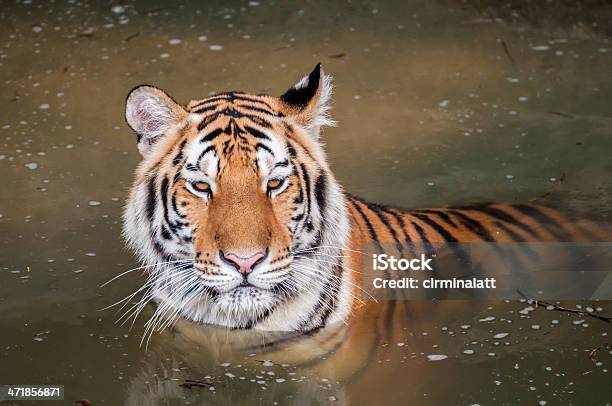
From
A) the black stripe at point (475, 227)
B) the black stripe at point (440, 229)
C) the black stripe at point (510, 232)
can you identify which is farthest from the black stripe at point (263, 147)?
the black stripe at point (510, 232)

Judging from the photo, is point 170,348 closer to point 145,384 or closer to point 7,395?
point 145,384

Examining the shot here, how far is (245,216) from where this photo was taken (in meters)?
3.14

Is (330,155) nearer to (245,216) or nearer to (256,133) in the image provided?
(256,133)

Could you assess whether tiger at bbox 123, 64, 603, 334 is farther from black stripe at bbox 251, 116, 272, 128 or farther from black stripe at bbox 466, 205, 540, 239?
black stripe at bbox 466, 205, 540, 239

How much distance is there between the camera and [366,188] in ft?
14.7

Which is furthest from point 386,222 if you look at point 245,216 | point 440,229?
point 245,216

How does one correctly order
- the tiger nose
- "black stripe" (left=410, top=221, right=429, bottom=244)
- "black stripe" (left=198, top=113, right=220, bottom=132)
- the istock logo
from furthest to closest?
"black stripe" (left=410, top=221, right=429, bottom=244), the istock logo, "black stripe" (left=198, top=113, right=220, bottom=132), the tiger nose

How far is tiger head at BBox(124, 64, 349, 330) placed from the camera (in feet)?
10.3

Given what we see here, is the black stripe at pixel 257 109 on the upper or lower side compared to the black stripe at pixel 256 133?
upper

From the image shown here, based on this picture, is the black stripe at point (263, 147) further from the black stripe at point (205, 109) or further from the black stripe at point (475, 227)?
the black stripe at point (475, 227)

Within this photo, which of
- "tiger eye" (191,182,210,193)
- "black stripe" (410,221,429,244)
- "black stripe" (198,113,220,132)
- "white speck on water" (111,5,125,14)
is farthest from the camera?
"white speck on water" (111,5,125,14)

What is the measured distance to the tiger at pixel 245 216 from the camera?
10.4ft

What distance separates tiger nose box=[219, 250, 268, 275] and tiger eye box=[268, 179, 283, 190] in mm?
254

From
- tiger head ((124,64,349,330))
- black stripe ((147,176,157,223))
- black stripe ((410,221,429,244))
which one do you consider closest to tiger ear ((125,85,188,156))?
tiger head ((124,64,349,330))
